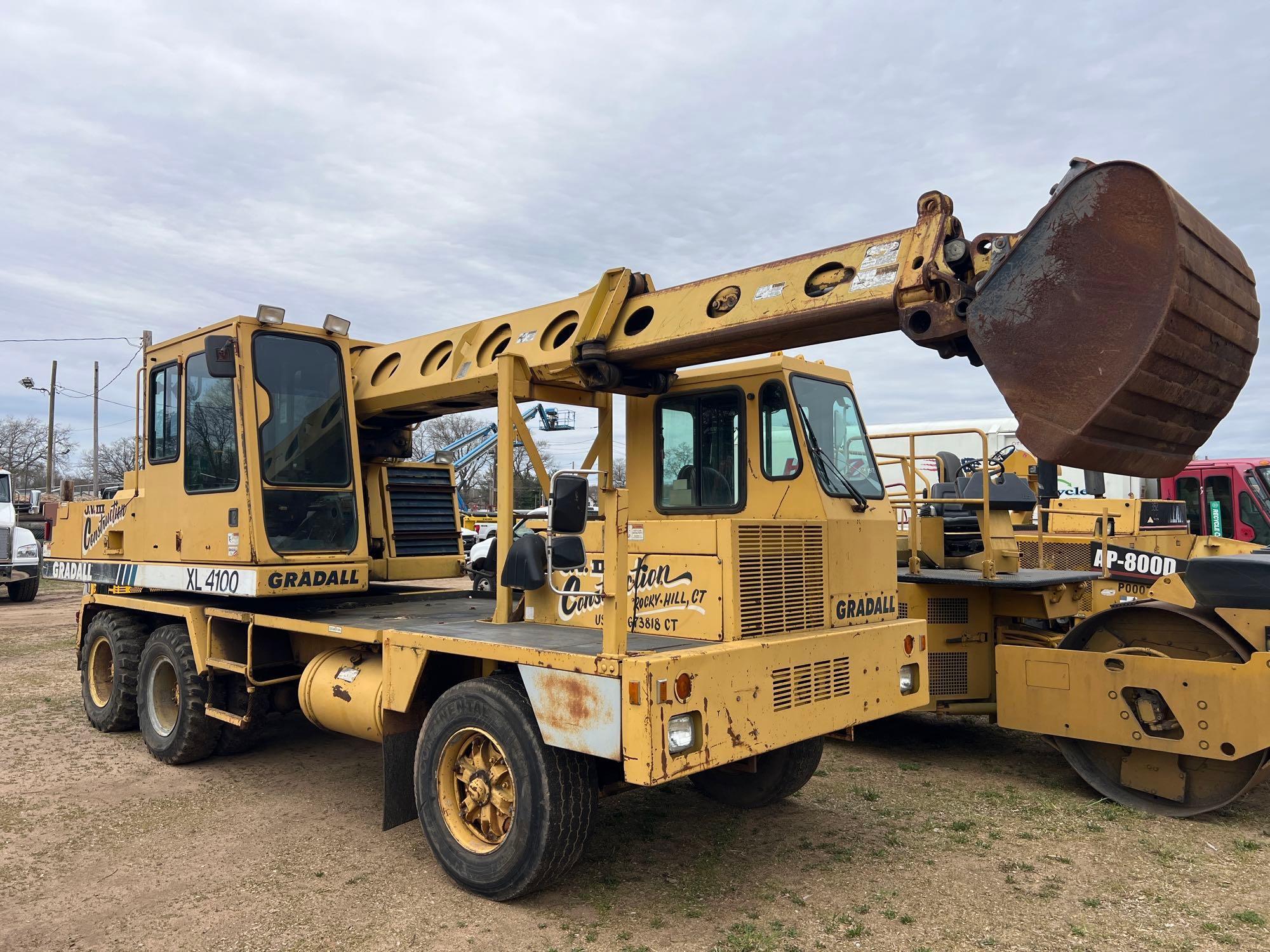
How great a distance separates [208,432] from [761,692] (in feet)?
14.6

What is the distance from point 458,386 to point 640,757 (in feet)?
9.66

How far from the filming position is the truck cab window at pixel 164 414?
694 centimetres

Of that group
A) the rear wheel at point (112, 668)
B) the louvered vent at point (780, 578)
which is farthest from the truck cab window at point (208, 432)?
the louvered vent at point (780, 578)

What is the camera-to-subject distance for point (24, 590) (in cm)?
2016

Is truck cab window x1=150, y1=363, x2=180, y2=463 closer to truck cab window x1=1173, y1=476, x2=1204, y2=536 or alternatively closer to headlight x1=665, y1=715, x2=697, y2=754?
headlight x1=665, y1=715, x2=697, y2=754

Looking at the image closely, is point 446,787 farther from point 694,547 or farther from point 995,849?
point 995,849

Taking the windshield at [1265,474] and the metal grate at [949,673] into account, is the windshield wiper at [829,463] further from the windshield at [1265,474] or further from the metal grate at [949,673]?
the windshield at [1265,474]

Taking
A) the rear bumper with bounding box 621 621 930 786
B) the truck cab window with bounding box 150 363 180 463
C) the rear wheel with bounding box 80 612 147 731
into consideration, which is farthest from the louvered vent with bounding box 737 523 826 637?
the rear wheel with bounding box 80 612 147 731

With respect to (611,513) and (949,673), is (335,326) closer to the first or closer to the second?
(611,513)

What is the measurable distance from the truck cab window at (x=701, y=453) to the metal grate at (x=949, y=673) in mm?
2769

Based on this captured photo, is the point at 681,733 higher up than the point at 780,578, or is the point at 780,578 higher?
the point at 780,578

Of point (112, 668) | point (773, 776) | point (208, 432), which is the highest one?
point (208, 432)

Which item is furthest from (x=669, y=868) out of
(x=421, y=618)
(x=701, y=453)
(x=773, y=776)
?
(x=701, y=453)

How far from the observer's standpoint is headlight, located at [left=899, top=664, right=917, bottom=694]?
16.9 ft
